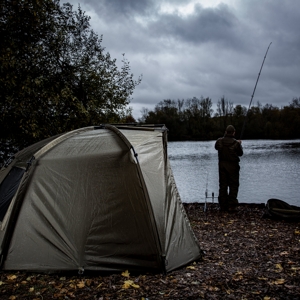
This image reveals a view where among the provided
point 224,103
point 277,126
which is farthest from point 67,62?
point 224,103

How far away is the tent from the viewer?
532 centimetres

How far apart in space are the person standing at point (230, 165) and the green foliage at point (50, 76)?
5.91 metres

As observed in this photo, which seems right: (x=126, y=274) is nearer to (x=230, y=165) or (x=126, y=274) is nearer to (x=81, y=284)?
(x=81, y=284)

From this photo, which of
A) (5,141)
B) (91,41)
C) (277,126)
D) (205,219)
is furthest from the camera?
(277,126)

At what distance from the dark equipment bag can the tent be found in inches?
172

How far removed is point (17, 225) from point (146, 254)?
6.68 ft

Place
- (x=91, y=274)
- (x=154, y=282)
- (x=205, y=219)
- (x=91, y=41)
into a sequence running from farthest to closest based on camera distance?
(x=91, y=41) < (x=205, y=219) < (x=91, y=274) < (x=154, y=282)

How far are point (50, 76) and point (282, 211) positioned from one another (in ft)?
31.7

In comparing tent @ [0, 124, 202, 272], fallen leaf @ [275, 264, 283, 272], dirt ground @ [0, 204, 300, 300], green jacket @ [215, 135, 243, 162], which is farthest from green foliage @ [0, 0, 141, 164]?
fallen leaf @ [275, 264, 283, 272]

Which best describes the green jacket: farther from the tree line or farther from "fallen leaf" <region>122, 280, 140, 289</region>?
the tree line

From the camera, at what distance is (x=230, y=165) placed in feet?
34.7

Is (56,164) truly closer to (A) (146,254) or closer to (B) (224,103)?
(A) (146,254)

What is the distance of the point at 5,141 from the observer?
13070 millimetres

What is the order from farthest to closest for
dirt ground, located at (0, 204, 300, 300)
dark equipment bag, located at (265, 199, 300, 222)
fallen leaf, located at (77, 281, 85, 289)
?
1. dark equipment bag, located at (265, 199, 300, 222)
2. fallen leaf, located at (77, 281, 85, 289)
3. dirt ground, located at (0, 204, 300, 300)
